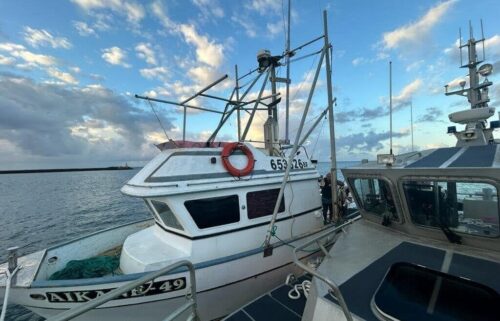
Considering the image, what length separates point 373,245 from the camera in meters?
4.41

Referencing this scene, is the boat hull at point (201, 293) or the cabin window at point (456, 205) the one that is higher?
the cabin window at point (456, 205)

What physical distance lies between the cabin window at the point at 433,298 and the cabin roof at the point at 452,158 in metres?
1.66

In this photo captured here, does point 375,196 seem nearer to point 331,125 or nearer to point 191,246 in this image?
point 331,125

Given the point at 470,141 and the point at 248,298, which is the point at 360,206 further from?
the point at 248,298

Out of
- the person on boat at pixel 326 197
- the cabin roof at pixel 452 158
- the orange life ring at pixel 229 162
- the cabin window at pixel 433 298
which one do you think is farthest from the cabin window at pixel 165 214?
the person on boat at pixel 326 197

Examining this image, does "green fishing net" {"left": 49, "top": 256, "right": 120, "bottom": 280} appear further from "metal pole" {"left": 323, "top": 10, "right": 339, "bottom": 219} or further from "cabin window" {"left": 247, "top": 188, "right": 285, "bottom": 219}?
"metal pole" {"left": 323, "top": 10, "right": 339, "bottom": 219}

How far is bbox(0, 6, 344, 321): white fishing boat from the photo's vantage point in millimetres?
4930

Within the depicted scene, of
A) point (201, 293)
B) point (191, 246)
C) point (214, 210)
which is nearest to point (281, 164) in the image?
point (214, 210)

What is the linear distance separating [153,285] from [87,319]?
155 cm

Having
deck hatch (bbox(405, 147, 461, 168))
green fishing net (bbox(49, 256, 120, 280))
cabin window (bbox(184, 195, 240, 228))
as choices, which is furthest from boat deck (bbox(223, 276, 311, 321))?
green fishing net (bbox(49, 256, 120, 280))

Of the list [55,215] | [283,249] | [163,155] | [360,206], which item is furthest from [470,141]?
[55,215]

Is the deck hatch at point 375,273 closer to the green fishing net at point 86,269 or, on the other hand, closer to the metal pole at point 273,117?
the metal pole at point 273,117

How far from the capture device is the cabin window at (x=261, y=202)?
21.4ft

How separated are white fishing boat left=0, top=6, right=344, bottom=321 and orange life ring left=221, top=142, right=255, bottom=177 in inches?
1.1
